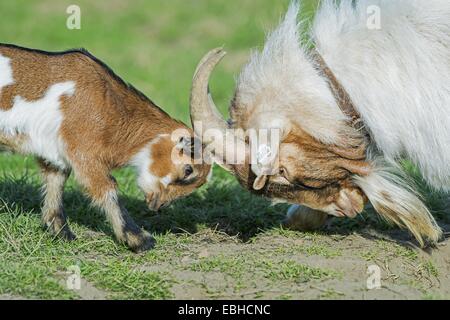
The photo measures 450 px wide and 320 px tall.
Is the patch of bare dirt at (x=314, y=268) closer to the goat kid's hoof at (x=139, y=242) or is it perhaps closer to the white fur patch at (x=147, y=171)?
the goat kid's hoof at (x=139, y=242)

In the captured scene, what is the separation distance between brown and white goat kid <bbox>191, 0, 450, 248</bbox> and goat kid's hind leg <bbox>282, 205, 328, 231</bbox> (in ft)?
1.99

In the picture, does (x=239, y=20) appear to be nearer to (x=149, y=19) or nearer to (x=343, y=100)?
(x=149, y=19)

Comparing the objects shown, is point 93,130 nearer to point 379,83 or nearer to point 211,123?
point 211,123

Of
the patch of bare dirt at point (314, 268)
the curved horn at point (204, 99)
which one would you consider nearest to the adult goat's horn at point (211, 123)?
the curved horn at point (204, 99)

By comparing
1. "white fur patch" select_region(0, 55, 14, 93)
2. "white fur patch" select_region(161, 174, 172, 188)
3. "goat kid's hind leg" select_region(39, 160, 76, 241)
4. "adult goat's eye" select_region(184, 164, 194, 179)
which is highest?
"white fur patch" select_region(0, 55, 14, 93)

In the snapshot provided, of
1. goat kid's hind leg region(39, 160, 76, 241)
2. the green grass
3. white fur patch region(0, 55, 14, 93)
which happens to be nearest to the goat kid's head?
the green grass

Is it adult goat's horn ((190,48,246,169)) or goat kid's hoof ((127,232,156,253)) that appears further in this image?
goat kid's hoof ((127,232,156,253))

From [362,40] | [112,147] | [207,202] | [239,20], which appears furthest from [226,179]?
[239,20]

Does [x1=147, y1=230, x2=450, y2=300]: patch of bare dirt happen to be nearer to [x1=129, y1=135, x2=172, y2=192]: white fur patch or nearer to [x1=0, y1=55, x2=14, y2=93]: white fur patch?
[x1=129, y1=135, x2=172, y2=192]: white fur patch

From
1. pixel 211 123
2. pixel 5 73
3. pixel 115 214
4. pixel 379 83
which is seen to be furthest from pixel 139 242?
pixel 379 83

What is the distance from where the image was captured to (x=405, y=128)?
18.8ft

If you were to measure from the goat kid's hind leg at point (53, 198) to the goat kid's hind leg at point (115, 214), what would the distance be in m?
0.50

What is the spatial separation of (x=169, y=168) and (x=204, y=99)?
0.57 meters

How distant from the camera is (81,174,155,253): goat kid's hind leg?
609 centimetres
